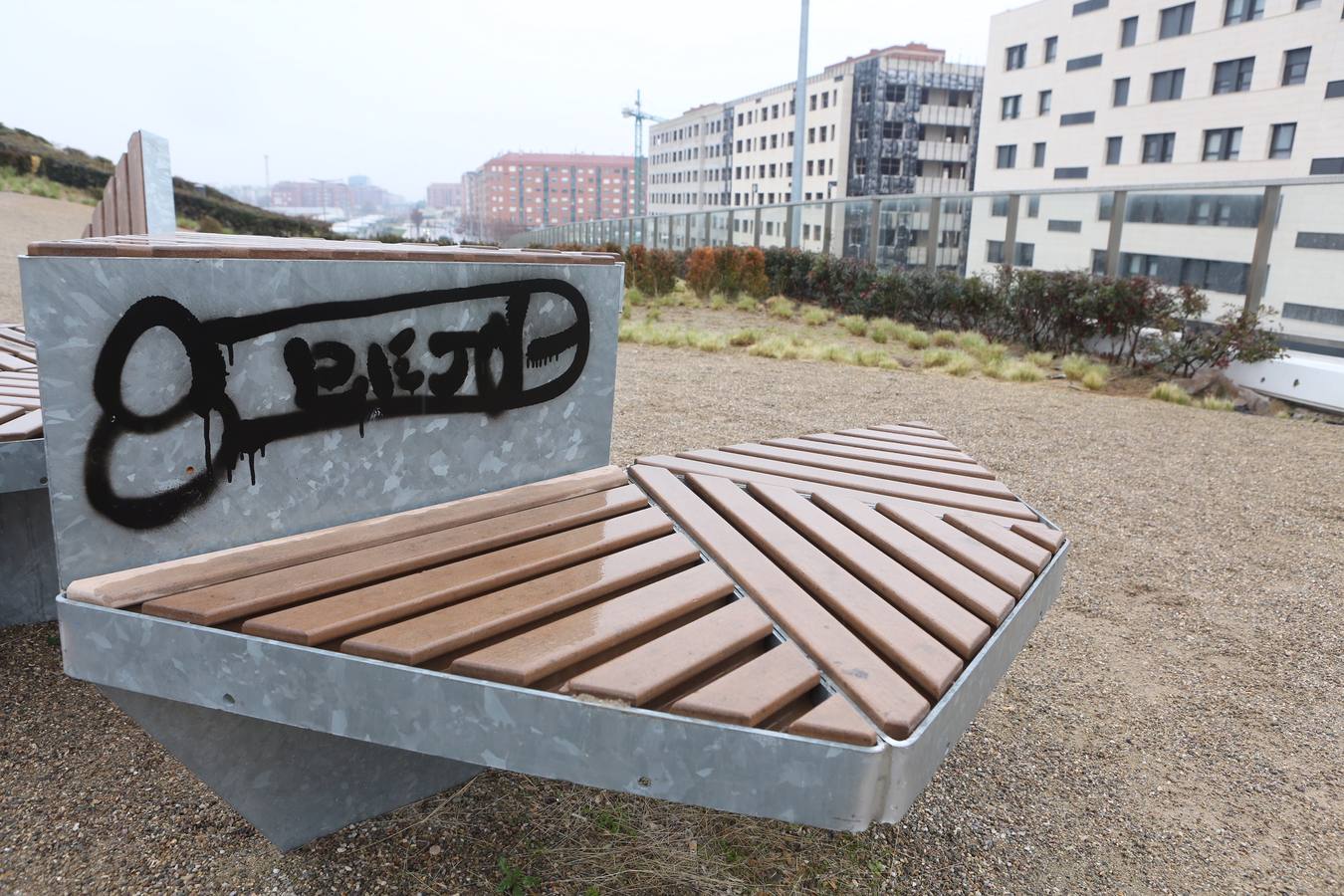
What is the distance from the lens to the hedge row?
10.7m

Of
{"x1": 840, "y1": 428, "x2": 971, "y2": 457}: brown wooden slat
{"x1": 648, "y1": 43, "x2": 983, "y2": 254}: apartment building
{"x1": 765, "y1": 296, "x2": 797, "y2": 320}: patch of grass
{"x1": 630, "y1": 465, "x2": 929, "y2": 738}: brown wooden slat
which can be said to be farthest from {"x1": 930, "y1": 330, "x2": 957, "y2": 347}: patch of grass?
{"x1": 648, "y1": 43, "x2": 983, "y2": 254}: apartment building

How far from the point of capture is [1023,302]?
12844mm

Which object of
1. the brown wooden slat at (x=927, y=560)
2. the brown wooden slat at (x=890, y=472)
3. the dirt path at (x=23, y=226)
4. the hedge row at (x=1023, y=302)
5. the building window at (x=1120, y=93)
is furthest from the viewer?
the building window at (x=1120, y=93)

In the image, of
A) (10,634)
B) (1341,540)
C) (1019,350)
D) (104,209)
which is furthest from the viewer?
(1019,350)

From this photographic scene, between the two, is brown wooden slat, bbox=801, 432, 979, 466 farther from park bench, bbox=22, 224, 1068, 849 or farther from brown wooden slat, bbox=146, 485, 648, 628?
brown wooden slat, bbox=146, 485, 648, 628

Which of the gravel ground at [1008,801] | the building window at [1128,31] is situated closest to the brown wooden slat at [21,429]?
the gravel ground at [1008,801]

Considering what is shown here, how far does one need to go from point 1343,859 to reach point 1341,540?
323 centimetres

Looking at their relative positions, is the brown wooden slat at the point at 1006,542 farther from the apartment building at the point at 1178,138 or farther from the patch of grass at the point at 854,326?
the patch of grass at the point at 854,326

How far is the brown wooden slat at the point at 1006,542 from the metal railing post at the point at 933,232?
13.6 meters

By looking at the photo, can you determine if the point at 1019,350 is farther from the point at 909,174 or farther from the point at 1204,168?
the point at 909,174

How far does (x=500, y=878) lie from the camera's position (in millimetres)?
2232

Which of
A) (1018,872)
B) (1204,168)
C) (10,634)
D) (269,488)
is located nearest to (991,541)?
(1018,872)

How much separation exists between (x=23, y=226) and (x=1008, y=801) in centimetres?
2279

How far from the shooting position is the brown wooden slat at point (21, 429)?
8.19ft
